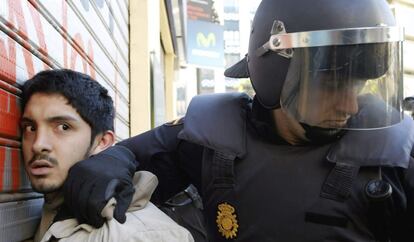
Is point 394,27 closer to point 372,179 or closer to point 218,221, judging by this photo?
point 372,179

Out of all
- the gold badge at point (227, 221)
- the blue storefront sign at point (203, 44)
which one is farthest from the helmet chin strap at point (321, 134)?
the blue storefront sign at point (203, 44)

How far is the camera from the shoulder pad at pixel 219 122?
1785 millimetres

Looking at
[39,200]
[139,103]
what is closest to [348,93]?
[39,200]

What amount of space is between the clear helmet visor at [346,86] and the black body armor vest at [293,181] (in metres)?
0.08

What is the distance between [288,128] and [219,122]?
0.86 feet

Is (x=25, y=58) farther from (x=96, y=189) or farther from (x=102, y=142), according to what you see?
(x=96, y=189)

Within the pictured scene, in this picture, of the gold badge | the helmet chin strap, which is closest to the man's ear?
the gold badge

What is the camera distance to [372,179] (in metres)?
1.59

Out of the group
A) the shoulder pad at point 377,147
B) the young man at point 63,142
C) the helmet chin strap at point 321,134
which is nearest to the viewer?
the young man at point 63,142

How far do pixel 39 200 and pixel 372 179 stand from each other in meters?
1.19

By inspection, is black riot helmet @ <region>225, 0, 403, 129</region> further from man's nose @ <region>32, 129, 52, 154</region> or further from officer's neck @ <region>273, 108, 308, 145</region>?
man's nose @ <region>32, 129, 52, 154</region>

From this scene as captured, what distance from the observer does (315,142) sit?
1765 mm

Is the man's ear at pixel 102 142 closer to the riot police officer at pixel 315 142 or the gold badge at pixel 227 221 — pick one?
the riot police officer at pixel 315 142

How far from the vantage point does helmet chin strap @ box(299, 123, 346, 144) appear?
5.65 feet
